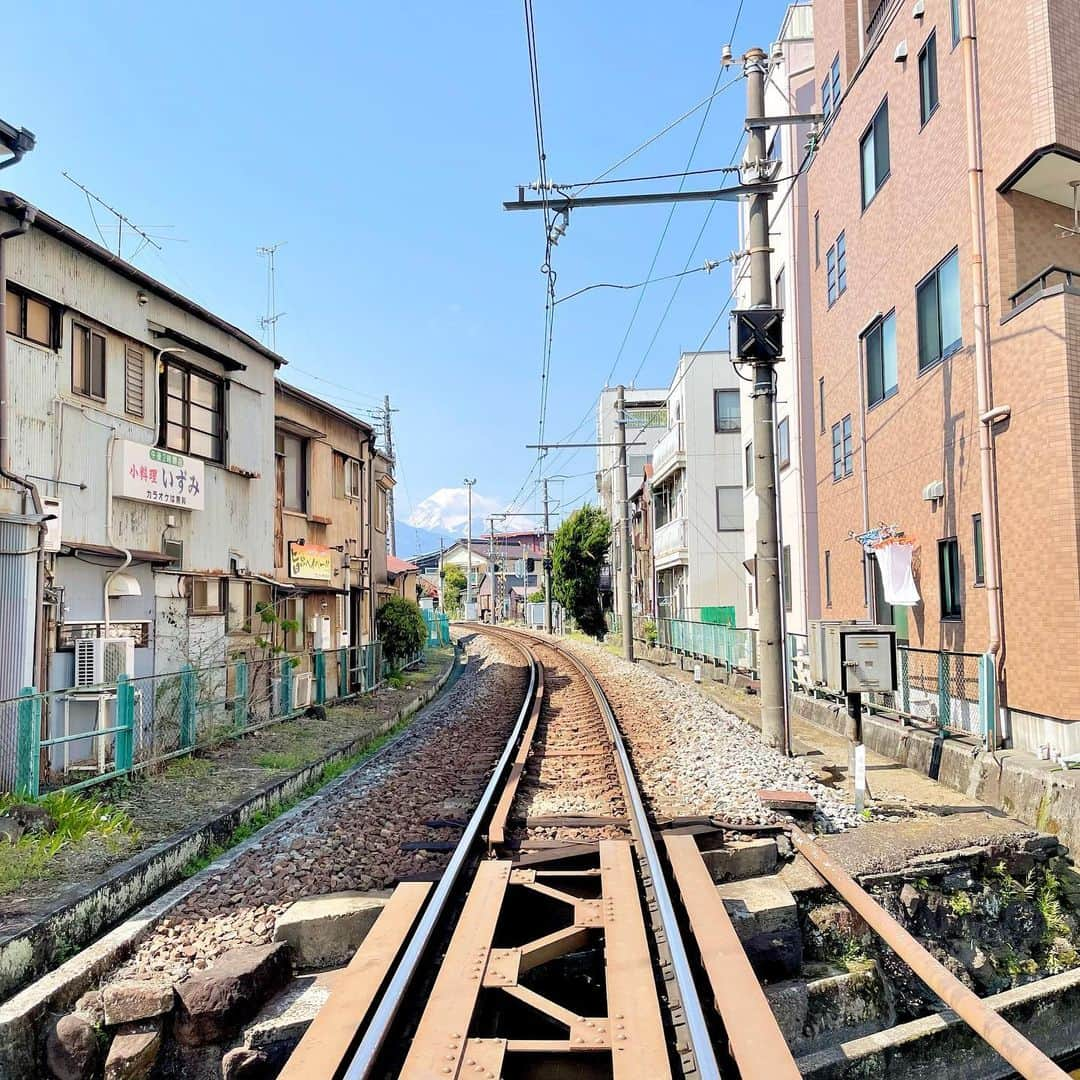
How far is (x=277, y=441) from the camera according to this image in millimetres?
17000

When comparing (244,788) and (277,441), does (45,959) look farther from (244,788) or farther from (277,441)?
(277,441)

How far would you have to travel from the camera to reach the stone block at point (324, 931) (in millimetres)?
5098

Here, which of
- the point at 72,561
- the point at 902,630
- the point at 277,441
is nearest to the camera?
the point at 72,561

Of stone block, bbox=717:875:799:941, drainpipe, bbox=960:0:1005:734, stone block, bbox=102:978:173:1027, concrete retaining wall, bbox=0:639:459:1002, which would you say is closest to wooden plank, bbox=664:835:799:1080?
stone block, bbox=717:875:799:941

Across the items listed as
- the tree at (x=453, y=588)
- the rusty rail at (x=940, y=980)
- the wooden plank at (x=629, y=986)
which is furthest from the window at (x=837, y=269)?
the tree at (x=453, y=588)

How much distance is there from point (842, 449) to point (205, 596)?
1190cm

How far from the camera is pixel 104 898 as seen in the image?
595 centimetres

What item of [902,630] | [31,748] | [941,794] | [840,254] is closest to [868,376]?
[840,254]

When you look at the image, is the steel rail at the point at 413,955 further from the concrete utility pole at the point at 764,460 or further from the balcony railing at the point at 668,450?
the balcony railing at the point at 668,450

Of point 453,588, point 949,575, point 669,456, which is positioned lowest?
point 949,575

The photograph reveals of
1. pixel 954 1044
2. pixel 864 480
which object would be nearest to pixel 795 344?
pixel 864 480

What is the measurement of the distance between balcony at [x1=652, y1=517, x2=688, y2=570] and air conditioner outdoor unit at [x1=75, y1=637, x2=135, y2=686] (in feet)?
78.8

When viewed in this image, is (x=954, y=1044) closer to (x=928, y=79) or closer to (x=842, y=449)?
(x=928, y=79)

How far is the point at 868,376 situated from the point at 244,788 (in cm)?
1219
